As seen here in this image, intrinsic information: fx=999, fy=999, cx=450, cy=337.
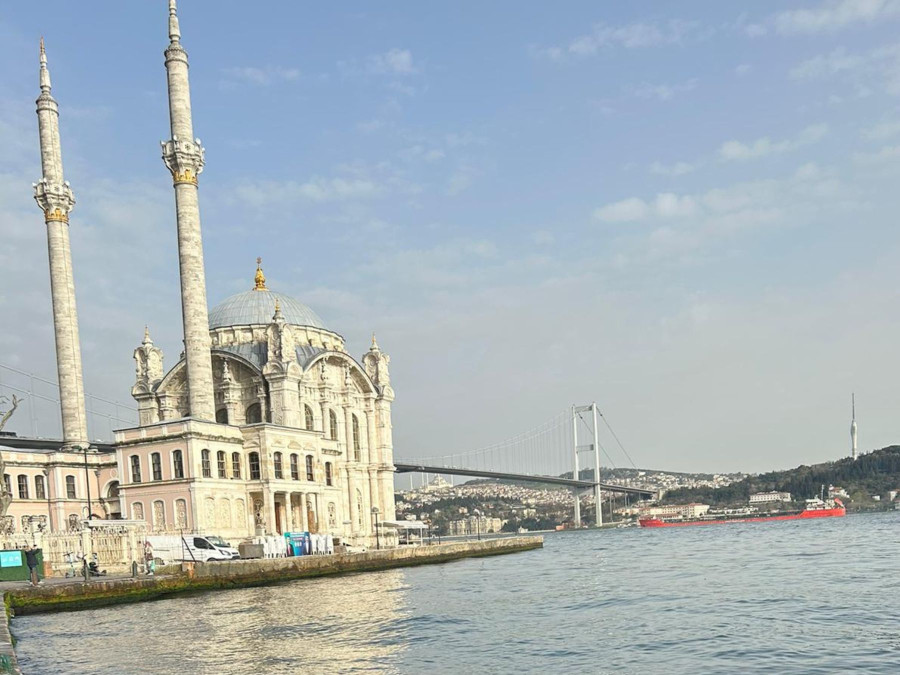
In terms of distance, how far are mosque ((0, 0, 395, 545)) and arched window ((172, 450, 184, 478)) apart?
0.17 ft

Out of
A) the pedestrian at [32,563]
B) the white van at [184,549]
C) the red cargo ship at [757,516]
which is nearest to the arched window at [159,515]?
the white van at [184,549]

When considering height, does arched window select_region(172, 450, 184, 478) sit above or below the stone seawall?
above

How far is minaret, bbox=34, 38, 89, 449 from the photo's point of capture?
4347 cm

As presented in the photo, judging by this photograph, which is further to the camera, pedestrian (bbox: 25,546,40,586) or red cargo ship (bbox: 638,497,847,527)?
red cargo ship (bbox: 638,497,847,527)

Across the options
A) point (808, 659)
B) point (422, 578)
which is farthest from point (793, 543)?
point (808, 659)

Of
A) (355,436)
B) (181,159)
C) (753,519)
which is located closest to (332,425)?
(355,436)

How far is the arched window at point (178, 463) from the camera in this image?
3681cm

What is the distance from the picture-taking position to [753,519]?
10525 cm

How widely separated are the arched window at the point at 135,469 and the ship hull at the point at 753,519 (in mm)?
73282

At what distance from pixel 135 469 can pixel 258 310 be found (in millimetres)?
13366

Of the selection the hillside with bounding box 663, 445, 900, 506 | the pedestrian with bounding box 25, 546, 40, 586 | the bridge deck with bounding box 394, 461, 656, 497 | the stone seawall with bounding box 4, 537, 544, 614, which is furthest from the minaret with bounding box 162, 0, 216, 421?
the hillside with bounding box 663, 445, 900, 506

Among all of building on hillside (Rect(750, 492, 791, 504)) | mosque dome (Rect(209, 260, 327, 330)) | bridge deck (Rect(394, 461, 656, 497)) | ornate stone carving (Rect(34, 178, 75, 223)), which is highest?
ornate stone carving (Rect(34, 178, 75, 223))

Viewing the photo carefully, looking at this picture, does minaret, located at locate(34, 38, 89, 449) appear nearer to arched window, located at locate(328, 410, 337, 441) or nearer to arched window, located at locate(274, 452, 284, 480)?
arched window, located at locate(274, 452, 284, 480)

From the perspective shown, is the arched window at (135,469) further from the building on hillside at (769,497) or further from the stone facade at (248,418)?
the building on hillside at (769,497)
